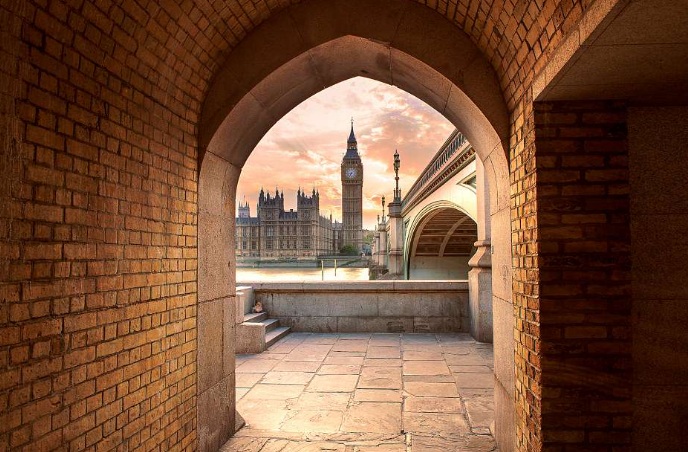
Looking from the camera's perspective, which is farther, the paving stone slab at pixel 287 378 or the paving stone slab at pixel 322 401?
the paving stone slab at pixel 287 378

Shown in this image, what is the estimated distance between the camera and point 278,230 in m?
101

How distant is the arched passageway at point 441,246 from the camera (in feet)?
92.5

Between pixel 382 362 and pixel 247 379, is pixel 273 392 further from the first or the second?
pixel 382 362

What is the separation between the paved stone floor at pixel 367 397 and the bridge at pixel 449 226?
1248mm

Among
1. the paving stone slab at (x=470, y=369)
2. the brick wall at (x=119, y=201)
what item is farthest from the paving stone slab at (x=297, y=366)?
the brick wall at (x=119, y=201)

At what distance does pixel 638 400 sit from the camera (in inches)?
121

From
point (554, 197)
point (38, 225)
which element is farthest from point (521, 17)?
point (38, 225)

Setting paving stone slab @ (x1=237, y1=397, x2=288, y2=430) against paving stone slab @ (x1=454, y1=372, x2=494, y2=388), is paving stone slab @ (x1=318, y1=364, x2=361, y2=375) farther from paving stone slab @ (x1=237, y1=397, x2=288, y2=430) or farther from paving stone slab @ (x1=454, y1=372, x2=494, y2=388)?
paving stone slab @ (x1=454, y1=372, x2=494, y2=388)

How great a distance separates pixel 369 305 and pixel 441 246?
2686 cm

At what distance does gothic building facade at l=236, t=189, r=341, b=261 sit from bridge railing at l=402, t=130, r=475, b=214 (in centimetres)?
7743

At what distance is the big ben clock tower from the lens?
114688 mm

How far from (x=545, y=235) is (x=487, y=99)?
4.49 feet

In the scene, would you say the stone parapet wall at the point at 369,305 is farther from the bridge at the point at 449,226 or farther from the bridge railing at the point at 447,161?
the bridge railing at the point at 447,161

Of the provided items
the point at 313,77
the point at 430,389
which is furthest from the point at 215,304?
the point at 430,389
